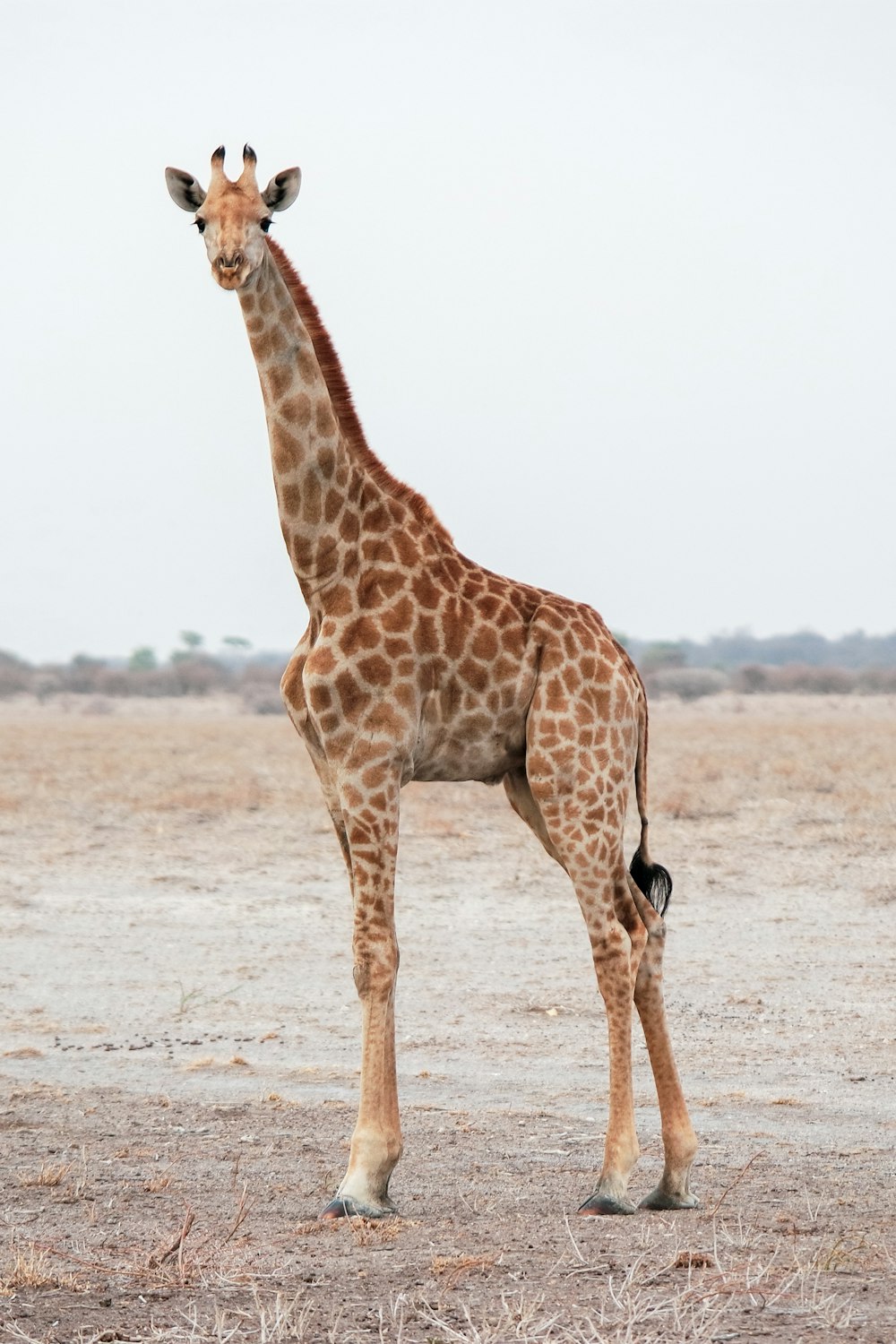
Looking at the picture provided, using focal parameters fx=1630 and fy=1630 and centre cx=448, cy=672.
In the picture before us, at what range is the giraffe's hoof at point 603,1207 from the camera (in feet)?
19.7

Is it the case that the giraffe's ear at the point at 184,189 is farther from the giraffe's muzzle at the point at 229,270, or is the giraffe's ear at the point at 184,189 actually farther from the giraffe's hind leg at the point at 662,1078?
the giraffe's hind leg at the point at 662,1078

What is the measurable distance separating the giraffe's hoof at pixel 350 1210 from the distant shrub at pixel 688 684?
1612 inches

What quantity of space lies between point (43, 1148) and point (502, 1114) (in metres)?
2.14

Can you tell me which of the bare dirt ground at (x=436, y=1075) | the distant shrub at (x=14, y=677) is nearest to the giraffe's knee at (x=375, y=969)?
the bare dirt ground at (x=436, y=1075)

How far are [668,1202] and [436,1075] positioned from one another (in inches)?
106

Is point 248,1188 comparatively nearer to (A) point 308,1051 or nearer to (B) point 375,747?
(B) point 375,747

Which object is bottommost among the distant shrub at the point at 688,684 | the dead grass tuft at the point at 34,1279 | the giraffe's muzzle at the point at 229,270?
the dead grass tuft at the point at 34,1279

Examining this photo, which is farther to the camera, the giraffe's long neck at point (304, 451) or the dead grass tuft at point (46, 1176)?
the dead grass tuft at point (46, 1176)

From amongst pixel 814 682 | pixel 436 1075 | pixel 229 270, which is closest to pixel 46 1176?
pixel 436 1075

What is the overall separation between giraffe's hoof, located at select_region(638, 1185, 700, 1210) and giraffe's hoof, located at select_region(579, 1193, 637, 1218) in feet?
0.57

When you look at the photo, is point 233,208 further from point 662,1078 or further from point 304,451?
point 662,1078

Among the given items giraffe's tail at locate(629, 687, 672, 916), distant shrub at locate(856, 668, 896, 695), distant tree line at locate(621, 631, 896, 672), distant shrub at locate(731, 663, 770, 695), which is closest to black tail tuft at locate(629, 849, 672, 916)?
giraffe's tail at locate(629, 687, 672, 916)

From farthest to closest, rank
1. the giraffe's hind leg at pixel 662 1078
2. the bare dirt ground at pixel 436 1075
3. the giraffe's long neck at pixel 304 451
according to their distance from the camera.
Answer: the giraffe's long neck at pixel 304 451
the giraffe's hind leg at pixel 662 1078
the bare dirt ground at pixel 436 1075

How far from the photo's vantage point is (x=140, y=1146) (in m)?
7.23
